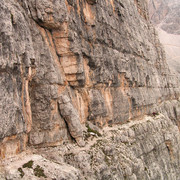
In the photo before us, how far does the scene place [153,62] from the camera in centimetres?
6003

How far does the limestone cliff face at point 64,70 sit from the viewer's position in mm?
16875

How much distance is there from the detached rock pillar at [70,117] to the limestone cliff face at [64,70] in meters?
0.10

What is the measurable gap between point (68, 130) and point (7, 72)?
10.3 m

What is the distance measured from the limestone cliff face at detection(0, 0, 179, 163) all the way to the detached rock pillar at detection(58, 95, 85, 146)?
0.32 ft

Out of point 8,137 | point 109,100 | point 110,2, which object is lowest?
point 8,137

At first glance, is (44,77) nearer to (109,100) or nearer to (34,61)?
(34,61)

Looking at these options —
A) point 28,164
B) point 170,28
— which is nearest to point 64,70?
point 28,164

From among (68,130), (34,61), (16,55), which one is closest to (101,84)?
(68,130)

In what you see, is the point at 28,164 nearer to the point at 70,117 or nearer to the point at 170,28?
the point at 70,117

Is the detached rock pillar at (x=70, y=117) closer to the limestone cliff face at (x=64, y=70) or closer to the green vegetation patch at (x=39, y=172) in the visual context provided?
the limestone cliff face at (x=64, y=70)

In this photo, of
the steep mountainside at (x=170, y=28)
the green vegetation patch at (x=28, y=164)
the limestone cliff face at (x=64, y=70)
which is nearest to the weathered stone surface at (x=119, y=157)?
the green vegetation patch at (x=28, y=164)

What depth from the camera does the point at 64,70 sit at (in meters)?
25.9

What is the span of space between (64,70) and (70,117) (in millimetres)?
5421

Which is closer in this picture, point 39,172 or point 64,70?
point 39,172
